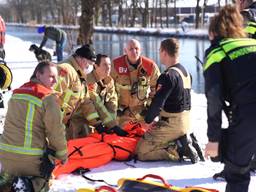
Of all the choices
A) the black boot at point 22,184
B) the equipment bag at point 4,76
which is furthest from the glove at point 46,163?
the equipment bag at point 4,76

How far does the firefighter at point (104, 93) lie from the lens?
5324mm

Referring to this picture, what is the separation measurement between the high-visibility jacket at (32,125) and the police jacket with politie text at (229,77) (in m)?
1.25

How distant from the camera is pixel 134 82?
19.8 feet

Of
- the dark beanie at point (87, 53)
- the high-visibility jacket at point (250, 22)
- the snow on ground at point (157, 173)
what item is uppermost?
the high-visibility jacket at point (250, 22)

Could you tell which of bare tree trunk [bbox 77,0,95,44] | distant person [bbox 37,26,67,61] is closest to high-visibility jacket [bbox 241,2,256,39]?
distant person [bbox 37,26,67,61]

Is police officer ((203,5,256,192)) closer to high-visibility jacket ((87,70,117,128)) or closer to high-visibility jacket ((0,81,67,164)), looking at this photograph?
high-visibility jacket ((0,81,67,164))

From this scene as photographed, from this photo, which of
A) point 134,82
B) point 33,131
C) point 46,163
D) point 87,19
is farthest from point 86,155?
point 87,19

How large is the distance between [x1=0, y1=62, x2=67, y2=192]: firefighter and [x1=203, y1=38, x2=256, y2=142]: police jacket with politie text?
1.25 m

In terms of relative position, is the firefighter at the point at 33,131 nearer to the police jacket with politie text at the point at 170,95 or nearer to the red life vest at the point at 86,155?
the red life vest at the point at 86,155

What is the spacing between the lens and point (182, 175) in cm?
465

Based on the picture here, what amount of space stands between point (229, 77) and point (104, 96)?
273cm

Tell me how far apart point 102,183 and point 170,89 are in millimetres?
1140

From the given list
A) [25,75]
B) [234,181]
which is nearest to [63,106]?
[234,181]

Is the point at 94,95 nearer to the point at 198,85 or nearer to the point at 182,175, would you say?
the point at 182,175
